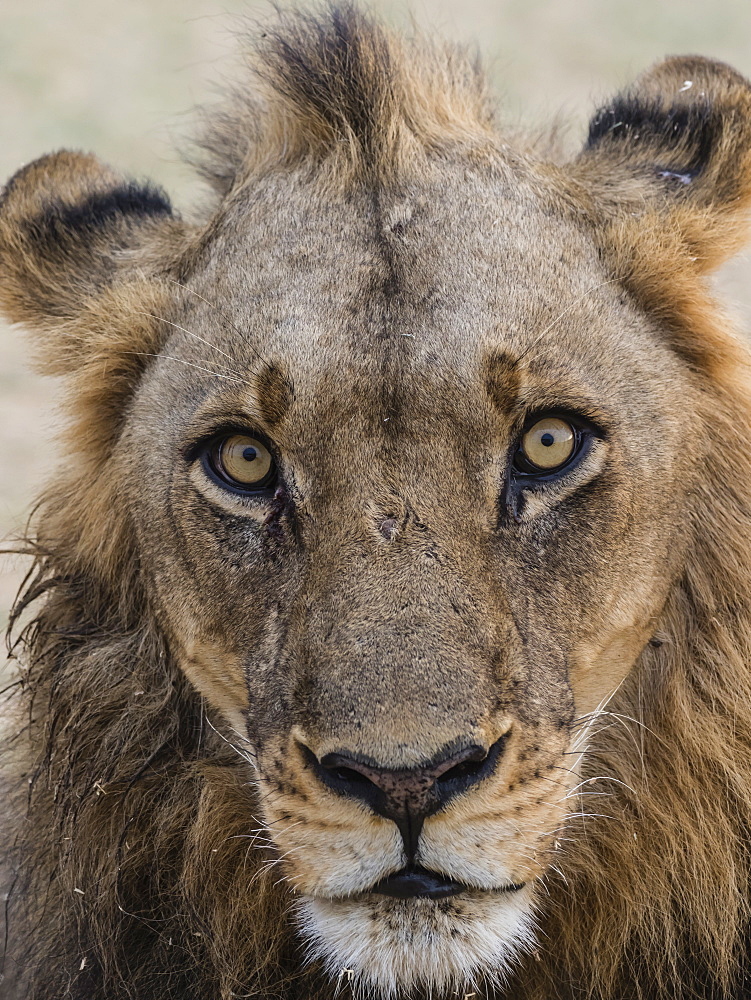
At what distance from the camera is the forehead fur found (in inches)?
125

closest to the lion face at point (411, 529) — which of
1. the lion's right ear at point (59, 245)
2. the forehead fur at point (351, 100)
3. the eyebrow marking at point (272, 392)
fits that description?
the eyebrow marking at point (272, 392)

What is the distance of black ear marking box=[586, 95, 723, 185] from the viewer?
3.29 meters

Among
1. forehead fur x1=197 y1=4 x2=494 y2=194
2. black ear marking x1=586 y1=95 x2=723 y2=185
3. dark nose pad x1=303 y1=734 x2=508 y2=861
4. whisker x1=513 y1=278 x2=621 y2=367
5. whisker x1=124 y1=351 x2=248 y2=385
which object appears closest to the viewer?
dark nose pad x1=303 y1=734 x2=508 y2=861

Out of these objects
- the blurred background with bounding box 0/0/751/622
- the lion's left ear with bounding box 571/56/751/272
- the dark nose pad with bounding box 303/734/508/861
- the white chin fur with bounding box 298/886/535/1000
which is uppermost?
the blurred background with bounding box 0/0/751/622

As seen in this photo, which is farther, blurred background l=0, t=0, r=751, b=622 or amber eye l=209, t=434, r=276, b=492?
blurred background l=0, t=0, r=751, b=622

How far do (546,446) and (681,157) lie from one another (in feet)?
3.15

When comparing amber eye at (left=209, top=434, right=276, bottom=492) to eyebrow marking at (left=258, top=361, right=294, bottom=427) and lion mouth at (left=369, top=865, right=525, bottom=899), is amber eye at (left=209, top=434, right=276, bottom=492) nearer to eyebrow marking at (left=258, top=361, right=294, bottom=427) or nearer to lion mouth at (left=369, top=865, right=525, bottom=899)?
eyebrow marking at (left=258, top=361, right=294, bottom=427)

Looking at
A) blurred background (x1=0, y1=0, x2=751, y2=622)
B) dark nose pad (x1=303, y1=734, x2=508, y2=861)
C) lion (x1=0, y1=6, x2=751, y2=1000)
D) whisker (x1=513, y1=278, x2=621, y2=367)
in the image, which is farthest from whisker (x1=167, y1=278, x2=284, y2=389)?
blurred background (x1=0, y1=0, x2=751, y2=622)

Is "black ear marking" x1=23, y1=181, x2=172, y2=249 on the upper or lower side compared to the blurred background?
lower

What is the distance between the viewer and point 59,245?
11.4 ft

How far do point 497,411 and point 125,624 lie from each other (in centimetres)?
116

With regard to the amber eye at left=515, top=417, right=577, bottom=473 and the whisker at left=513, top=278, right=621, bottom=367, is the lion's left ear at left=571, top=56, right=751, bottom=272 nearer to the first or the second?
the whisker at left=513, top=278, right=621, bottom=367

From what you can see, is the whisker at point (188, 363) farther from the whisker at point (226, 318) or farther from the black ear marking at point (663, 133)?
the black ear marking at point (663, 133)

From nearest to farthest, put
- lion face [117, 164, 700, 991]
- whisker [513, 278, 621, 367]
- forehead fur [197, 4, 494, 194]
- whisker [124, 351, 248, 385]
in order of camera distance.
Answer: lion face [117, 164, 700, 991] → whisker [513, 278, 621, 367] → whisker [124, 351, 248, 385] → forehead fur [197, 4, 494, 194]
